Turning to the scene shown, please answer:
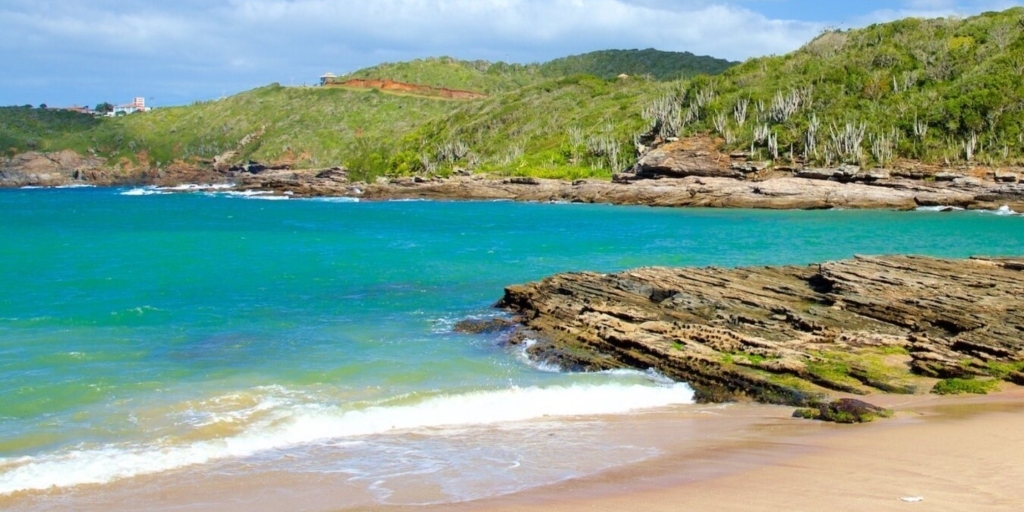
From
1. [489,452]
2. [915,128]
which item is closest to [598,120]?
[915,128]

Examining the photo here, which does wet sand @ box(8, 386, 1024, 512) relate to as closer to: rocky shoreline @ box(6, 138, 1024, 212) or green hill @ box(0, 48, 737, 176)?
rocky shoreline @ box(6, 138, 1024, 212)

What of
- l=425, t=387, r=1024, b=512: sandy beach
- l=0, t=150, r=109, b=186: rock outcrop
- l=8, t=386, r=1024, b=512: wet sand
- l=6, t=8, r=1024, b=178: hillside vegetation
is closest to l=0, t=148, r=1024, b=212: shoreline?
l=6, t=8, r=1024, b=178: hillside vegetation

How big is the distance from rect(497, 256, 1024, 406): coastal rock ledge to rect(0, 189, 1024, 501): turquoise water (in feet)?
3.96

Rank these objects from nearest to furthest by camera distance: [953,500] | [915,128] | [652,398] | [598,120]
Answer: [953,500] < [652,398] < [915,128] < [598,120]

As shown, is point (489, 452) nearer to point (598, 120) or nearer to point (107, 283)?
point (107, 283)

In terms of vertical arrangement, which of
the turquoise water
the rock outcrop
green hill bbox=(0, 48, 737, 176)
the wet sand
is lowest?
the turquoise water

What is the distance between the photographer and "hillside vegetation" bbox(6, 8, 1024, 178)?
272 ft

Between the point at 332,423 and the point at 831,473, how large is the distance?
26.3 feet

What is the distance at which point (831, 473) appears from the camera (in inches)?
414

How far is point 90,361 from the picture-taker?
758 inches

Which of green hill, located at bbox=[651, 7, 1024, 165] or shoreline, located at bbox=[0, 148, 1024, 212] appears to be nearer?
shoreline, located at bbox=[0, 148, 1024, 212]

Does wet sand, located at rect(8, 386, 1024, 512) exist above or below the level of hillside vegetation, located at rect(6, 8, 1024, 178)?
below

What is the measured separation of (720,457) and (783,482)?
4.92 ft

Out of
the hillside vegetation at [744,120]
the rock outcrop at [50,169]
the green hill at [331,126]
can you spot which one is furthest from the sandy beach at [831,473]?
the rock outcrop at [50,169]
